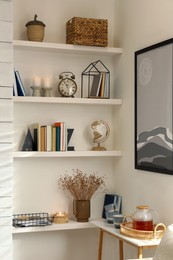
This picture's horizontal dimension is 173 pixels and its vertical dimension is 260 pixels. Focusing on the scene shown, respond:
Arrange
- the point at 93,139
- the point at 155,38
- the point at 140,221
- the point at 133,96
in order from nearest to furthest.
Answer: the point at 140,221, the point at 155,38, the point at 133,96, the point at 93,139

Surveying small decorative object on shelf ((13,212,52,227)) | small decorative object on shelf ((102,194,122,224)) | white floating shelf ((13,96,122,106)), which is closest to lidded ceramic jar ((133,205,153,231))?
small decorative object on shelf ((102,194,122,224))

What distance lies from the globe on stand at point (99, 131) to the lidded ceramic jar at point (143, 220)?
909mm

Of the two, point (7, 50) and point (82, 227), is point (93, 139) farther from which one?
point (7, 50)

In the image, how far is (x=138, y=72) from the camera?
3.85 metres

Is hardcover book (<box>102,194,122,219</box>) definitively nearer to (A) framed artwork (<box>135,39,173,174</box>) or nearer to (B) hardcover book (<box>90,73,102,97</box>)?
(A) framed artwork (<box>135,39,173,174</box>)

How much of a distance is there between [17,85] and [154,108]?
1.12 metres

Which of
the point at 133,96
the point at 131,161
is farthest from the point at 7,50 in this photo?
the point at 131,161

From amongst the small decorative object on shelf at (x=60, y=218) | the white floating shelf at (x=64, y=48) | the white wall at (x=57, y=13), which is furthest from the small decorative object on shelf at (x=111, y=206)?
the white wall at (x=57, y=13)

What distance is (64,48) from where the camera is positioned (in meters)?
4.02

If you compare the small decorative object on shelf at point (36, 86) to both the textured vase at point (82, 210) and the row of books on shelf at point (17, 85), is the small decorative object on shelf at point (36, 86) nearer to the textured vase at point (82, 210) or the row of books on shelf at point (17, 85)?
the row of books on shelf at point (17, 85)

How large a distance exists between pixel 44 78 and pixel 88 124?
57cm

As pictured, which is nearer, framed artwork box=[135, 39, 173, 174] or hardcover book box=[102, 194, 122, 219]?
framed artwork box=[135, 39, 173, 174]

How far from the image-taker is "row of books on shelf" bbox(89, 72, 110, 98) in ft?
13.7

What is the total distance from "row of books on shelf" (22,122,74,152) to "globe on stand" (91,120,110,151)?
265 millimetres
